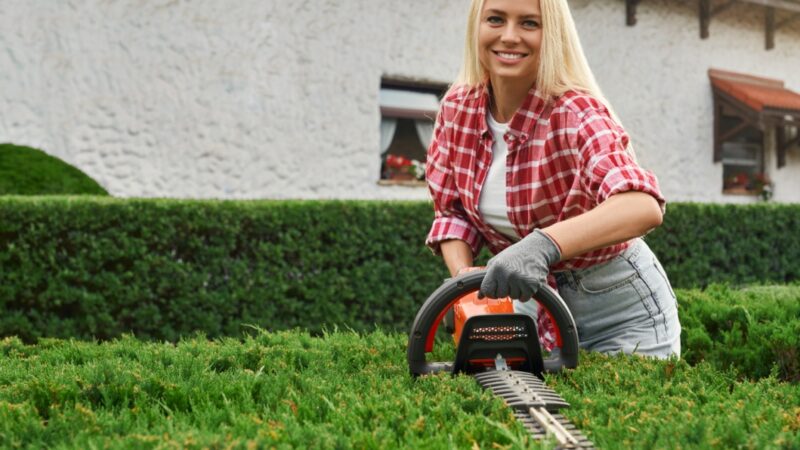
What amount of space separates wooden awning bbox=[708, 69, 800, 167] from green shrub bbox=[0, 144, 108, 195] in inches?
367

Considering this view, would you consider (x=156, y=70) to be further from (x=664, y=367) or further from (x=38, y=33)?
(x=664, y=367)

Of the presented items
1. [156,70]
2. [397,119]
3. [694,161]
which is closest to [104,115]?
[156,70]

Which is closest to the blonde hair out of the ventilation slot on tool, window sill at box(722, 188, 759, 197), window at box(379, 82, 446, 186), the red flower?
the ventilation slot on tool

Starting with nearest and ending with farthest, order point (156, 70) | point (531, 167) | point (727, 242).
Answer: point (531, 167)
point (156, 70)
point (727, 242)

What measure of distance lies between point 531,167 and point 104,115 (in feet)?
22.8

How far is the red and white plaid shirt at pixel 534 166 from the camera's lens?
86.9 inches

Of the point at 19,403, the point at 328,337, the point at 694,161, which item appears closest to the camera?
the point at 19,403

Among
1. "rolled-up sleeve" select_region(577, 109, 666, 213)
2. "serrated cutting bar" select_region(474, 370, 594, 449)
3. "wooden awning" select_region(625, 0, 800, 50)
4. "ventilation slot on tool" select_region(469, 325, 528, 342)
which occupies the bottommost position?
"serrated cutting bar" select_region(474, 370, 594, 449)

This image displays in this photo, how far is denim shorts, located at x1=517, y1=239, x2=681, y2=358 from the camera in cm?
254

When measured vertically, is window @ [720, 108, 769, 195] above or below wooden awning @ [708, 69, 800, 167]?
below

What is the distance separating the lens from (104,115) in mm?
8508

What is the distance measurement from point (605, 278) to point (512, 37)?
0.75 metres

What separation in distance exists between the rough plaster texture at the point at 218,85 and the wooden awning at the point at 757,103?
4.84 meters

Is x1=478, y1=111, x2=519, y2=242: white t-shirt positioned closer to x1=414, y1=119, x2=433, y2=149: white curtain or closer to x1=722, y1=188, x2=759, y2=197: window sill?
x1=414, y1=119, x2=433, y2=149: white curtain
